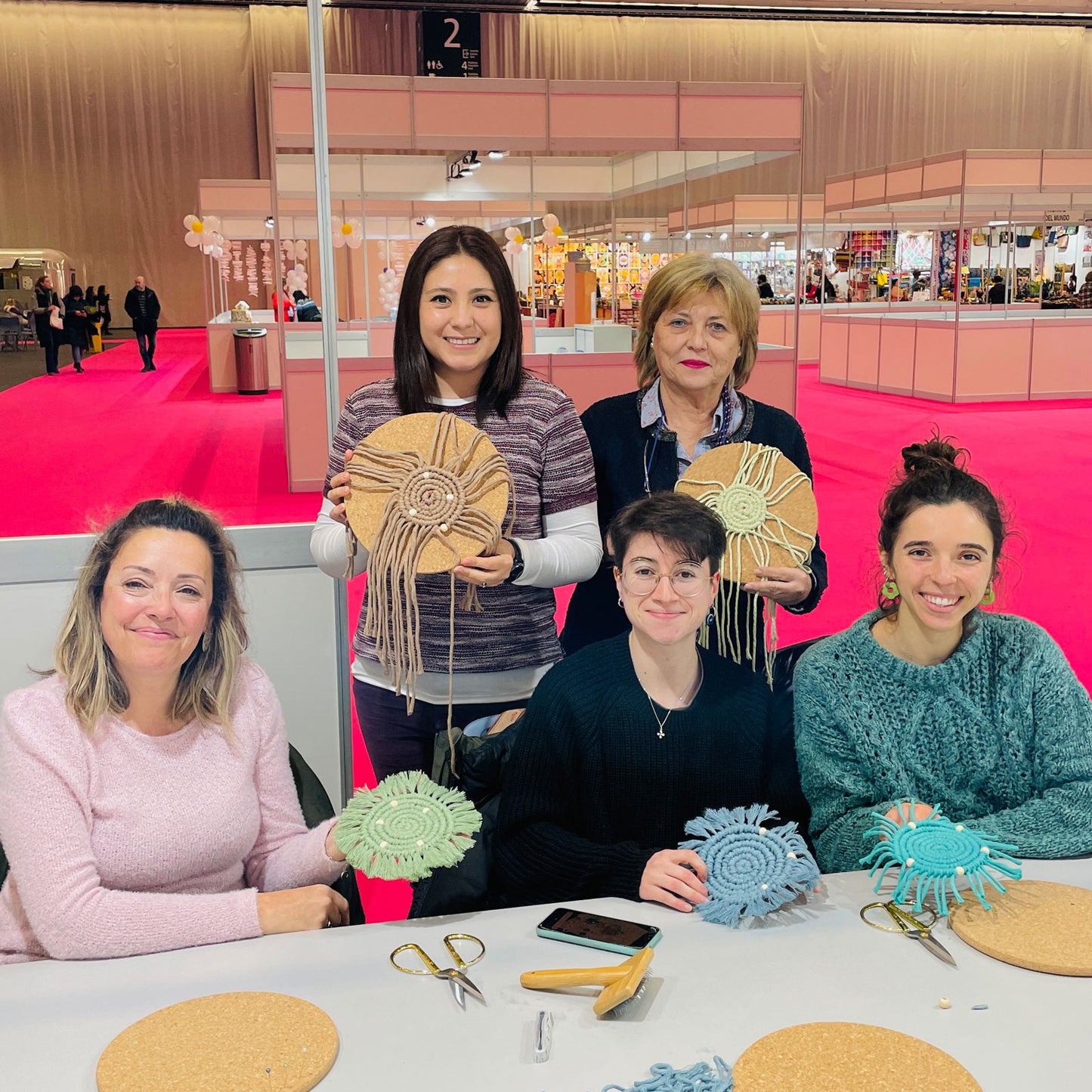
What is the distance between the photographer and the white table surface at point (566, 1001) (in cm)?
111

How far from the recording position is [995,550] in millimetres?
1781

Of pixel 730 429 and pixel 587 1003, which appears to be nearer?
pixel 587 1003

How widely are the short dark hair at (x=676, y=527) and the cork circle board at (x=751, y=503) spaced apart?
177mm

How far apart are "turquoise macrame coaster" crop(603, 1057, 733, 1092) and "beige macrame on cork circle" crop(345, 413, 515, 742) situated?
0.77 m

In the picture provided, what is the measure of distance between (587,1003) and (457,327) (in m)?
1.05

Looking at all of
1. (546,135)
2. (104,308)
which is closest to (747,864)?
(546,135)

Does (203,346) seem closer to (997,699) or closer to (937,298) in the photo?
(937,298)

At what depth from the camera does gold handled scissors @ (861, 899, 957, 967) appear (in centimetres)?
132

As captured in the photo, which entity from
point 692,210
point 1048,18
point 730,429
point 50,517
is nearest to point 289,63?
point 692,210

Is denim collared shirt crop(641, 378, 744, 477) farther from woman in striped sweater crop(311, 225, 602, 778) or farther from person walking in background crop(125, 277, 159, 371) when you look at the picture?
person walking in background crop(125, 277, 159, 371)

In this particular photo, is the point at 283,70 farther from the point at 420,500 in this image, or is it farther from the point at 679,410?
the point at 420,500

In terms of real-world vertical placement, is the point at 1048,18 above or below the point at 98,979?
above

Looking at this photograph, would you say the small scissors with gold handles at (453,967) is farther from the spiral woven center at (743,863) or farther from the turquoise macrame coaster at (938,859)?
the turquoise macrame coaster at (938,859)

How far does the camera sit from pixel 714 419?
2098 millimetres
